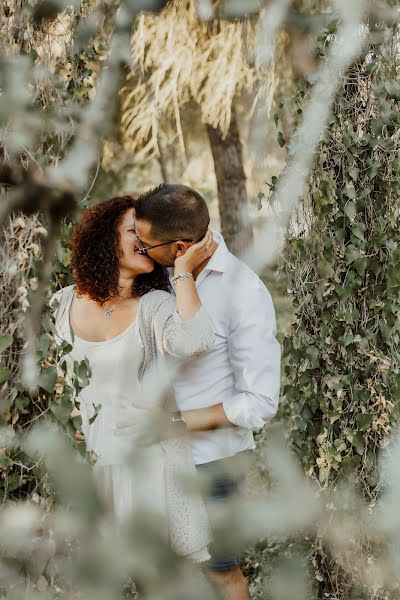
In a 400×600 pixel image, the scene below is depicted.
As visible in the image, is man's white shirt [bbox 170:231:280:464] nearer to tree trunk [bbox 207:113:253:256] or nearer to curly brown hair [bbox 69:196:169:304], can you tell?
curly brown hair [bbox 69:196:169:304]

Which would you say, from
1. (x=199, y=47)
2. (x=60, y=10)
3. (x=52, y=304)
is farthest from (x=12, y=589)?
(x=199, y=47)

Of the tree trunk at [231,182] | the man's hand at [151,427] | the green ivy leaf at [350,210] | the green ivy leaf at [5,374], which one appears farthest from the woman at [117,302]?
the tree trunk at [231,182]

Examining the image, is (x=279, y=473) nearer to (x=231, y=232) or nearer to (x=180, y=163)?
(x=231, y=232)

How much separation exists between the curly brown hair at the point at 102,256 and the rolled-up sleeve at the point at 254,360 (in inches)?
9.9

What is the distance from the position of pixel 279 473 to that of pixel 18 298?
3.51ft

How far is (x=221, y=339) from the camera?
2246 millimetres

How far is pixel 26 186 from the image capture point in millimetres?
528

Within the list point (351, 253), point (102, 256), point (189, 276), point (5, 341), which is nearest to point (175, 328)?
point (189, 276)

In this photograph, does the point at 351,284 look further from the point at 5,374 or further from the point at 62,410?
the point at 5,374

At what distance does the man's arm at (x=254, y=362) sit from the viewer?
2.15m

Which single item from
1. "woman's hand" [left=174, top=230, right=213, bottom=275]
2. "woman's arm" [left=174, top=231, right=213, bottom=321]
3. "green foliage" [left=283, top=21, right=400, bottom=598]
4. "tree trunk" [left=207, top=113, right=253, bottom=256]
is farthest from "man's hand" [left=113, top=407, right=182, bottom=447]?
"tree trunk" [left=207, top=113, right=253, bottom=256]

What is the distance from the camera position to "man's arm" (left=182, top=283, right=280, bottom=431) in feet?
7.07

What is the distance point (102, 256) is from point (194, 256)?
0.26m

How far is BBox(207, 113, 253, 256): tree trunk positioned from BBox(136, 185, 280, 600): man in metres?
3.59
